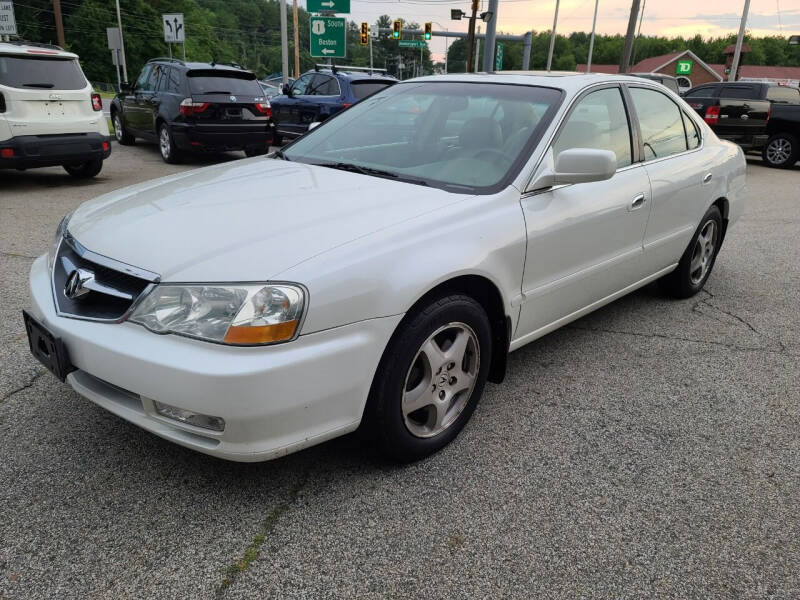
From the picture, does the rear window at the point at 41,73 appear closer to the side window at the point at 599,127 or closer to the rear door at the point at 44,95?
the rear door at the point at 44,95

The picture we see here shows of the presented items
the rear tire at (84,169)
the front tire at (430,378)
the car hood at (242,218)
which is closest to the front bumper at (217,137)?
the rear tire at (84,169)

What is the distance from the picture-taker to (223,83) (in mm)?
10758

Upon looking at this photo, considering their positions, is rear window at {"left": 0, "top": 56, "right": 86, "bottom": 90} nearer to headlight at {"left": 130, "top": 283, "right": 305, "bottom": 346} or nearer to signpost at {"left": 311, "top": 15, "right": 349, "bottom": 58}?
headlight at {"left": 130, "top": 283, "right": 305, "bottom": 346}

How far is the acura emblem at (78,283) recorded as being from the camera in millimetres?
2371

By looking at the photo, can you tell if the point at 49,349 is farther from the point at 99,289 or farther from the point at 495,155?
the point at 495,155

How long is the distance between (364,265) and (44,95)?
7.51 meters

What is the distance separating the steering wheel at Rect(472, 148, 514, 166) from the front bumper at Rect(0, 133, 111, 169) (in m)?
6.87

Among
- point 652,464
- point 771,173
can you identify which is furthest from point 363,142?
point 771,173

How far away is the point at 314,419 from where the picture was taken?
218cm

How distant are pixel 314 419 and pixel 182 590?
65 cm

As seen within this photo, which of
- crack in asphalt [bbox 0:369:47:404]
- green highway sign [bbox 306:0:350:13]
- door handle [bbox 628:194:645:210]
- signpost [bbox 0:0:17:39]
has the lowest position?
crack in asphalt [bbox 0:369:47:404]

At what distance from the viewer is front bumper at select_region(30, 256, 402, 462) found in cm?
202

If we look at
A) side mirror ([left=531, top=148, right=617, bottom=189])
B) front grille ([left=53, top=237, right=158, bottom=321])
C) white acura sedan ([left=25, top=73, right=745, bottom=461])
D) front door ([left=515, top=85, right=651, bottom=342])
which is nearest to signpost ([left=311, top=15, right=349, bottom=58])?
white acura sedan ([left=25, top=73, right=745, bottom=461])

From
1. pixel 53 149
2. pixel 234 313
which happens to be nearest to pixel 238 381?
pixel 234 313
